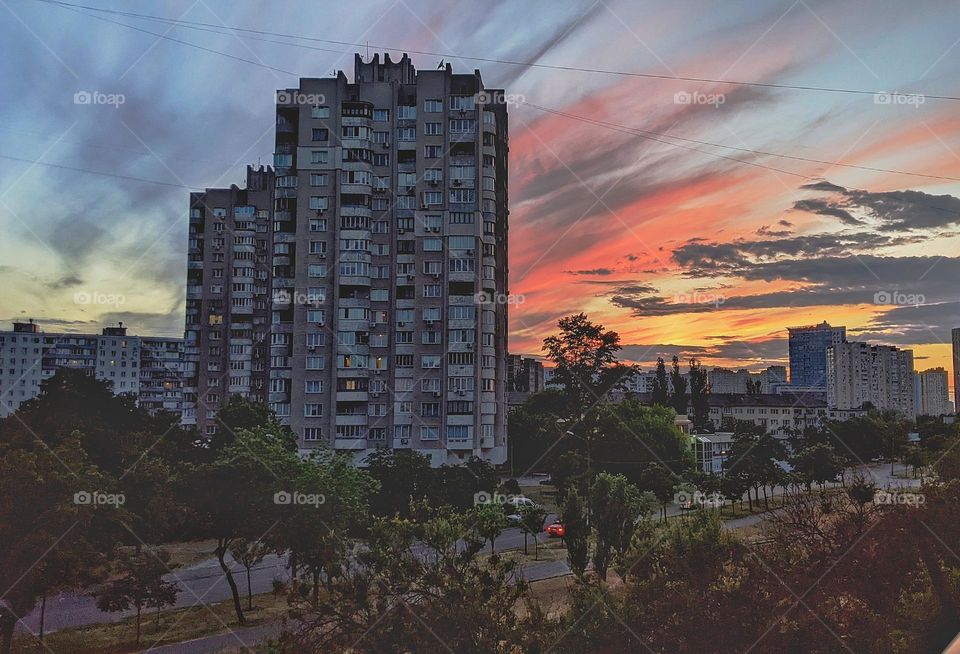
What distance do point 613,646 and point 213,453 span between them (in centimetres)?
3030

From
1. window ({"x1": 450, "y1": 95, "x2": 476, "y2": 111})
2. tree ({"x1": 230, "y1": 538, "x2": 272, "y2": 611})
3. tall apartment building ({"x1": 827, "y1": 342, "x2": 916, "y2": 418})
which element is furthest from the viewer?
tall apartment building ({"x1": 827, "y1": 342, "x2": 916, "y2": 418})

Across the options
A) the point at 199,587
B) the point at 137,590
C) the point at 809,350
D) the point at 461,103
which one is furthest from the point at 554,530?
the point at 809,350

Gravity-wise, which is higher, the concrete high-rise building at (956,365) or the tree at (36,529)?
the concrete high-rise building at (956,365)

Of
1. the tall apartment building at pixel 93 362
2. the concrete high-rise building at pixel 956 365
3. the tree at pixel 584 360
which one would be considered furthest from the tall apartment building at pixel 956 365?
the tall apartment building at pixel 93 362

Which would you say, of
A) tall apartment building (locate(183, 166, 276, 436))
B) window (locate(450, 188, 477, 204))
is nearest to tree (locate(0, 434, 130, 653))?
window (locate(450, 188, 477, 204))

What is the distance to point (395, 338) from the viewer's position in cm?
4712

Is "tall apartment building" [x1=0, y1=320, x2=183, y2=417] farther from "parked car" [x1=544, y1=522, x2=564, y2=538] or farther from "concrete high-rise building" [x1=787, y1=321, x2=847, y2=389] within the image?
"concrete high-rise building" [x1=787, y1=321, x2=847, y2=389]

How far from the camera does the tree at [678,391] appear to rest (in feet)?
270

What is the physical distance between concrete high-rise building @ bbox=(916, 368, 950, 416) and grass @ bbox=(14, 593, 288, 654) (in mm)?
152017

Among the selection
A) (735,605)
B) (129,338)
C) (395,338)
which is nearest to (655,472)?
(395,338)

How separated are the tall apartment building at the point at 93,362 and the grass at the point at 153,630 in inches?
3723

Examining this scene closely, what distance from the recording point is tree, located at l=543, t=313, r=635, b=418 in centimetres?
5647

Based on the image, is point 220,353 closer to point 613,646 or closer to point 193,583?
point 193,583

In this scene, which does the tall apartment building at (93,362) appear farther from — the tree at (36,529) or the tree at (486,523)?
the tree at (486,523)
